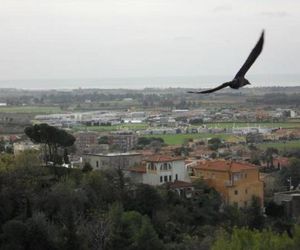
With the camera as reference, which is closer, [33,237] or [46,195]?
[33,237]

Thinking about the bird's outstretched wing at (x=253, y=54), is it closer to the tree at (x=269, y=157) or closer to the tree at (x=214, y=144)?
the tree at (x=269, y=157)

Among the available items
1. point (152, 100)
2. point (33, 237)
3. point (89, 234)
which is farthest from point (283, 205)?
Result: point (152, 100)

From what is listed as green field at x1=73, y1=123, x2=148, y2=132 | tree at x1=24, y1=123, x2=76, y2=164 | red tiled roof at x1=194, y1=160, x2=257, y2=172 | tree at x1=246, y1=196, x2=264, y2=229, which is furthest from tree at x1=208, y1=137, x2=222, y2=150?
tree at x1=246, y1=196, x2=264, y2=229

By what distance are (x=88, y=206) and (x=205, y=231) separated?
13.9 ft

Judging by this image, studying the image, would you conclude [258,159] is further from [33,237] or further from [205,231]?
[33,237]

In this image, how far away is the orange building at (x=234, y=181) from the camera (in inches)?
1262

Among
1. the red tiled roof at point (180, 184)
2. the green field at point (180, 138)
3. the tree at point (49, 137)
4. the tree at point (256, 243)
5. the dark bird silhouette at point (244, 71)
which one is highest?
the dark bird silhouette at point (244, 71)

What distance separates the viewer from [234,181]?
3234 centimetres

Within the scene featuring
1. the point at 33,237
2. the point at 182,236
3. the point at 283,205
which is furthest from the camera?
the point at 283,205

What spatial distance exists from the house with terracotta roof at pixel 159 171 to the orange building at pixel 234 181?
2.72ft

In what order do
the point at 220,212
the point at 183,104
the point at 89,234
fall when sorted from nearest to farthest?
the point at 89,234, the point at 220,212, the point at 183,104

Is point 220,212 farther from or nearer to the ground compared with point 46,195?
nearer to the ground

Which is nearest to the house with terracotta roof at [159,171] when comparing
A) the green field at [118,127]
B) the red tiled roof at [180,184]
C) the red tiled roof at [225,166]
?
the red tiled roof at [225,166]

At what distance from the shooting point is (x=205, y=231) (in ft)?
77.5
